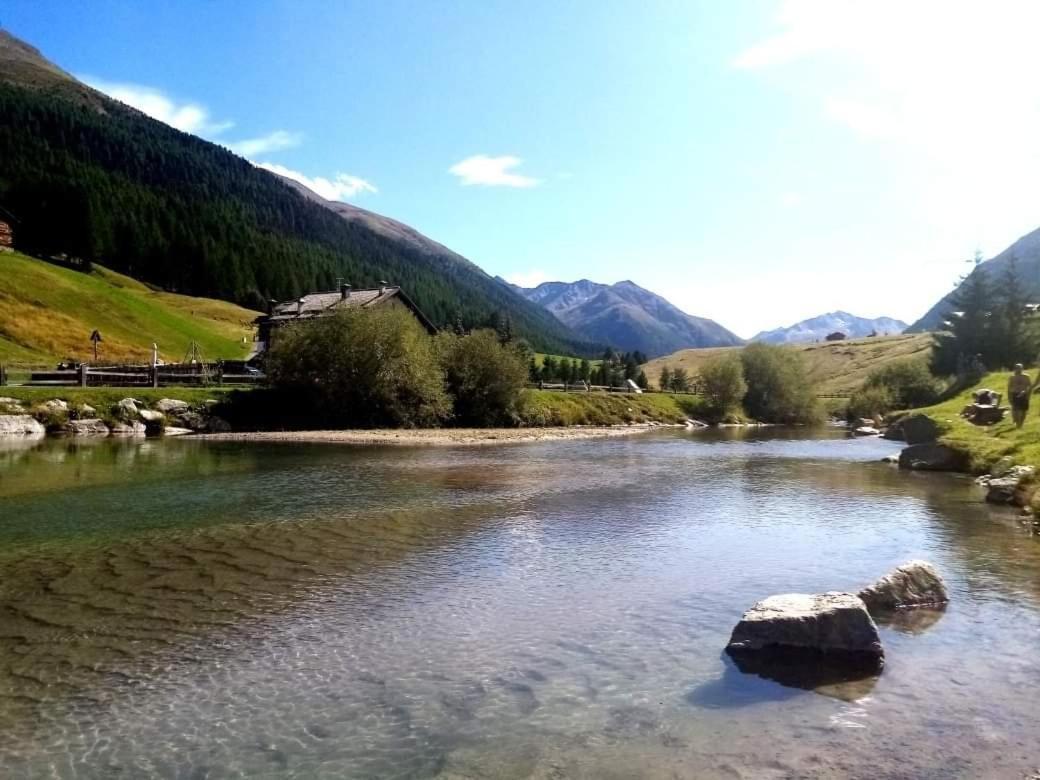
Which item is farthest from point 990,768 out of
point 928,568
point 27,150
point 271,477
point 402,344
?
point 27,150

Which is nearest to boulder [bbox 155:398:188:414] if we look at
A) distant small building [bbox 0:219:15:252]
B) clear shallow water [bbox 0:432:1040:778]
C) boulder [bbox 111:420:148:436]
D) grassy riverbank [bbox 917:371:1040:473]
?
boulder [bbox 111:420:148:436]

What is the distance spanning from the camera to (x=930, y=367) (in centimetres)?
8394

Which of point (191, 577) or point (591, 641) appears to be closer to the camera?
point (591, 641)

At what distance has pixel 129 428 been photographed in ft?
184

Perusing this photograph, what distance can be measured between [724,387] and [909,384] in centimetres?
2554

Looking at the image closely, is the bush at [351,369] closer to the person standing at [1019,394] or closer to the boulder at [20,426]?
the boulder at [20,426]

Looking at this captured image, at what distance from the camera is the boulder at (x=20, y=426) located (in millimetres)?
49628

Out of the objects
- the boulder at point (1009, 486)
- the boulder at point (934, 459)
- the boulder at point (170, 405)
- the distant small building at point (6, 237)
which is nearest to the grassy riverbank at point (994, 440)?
the boulder at point (934, 459)

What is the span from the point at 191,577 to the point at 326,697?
7.65 metres

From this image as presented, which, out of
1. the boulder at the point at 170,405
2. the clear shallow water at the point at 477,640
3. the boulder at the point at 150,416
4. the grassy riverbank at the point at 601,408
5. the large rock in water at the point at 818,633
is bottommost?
the clear shallow water at the point at 477,640

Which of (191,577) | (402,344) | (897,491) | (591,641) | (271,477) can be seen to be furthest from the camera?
(402,344)

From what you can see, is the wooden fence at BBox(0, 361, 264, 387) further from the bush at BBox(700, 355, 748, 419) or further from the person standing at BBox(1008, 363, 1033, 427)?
the bush at BBox(700, 355, 748, 419)

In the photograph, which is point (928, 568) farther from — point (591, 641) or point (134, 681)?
point (134, 681)

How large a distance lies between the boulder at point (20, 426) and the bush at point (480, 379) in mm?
36035
